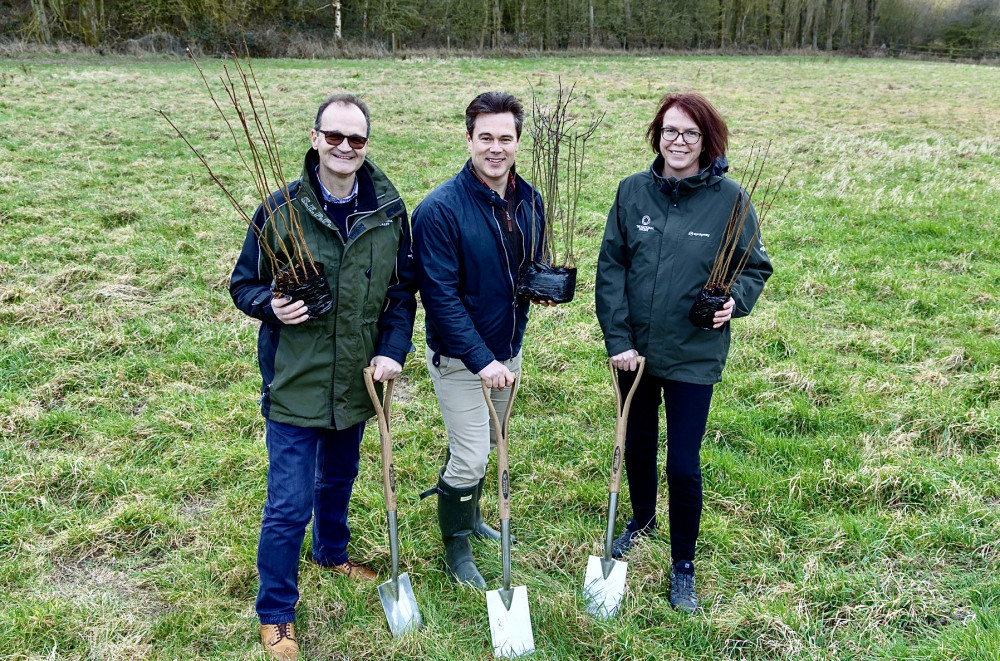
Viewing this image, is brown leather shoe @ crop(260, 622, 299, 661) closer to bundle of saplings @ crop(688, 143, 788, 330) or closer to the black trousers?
the black trousers

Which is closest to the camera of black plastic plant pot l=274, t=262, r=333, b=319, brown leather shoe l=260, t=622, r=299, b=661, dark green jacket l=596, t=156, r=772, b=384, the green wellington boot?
black plastic plant pot l=274, t=262, r=333, b=319

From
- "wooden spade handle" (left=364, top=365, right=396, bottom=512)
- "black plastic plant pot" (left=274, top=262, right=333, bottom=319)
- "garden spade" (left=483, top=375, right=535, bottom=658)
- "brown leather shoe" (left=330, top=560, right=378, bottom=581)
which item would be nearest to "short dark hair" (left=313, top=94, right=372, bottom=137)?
"black plastic plant pot" (left=274, top=262, right=333, bottom=319)

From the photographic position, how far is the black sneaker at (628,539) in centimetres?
382

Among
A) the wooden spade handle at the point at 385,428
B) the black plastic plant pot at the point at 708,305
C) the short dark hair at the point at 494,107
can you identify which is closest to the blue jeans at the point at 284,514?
the wooden spade handle at the point at 385,428

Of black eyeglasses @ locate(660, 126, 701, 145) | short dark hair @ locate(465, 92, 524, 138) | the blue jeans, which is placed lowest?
the blue jeans

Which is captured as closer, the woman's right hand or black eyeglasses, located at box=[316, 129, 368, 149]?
black eyeglasses, located at box=[316, 129, 368, 149]

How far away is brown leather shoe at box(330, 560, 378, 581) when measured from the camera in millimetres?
3688

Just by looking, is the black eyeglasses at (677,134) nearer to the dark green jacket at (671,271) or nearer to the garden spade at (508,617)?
the dark green jacket at (671,271)

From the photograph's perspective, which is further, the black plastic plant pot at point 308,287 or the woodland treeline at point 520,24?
the woodland treeline at point 520,24

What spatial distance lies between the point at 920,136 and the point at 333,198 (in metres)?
15.9

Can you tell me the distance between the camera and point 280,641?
3.17 meters

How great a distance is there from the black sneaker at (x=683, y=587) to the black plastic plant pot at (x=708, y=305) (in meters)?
1.22

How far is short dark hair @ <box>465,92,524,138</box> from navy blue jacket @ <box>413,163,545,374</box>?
0.23 m

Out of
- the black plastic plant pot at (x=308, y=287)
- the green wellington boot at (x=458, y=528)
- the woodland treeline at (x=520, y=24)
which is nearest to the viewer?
the black plastic plant pot at (x=308, y=287)
